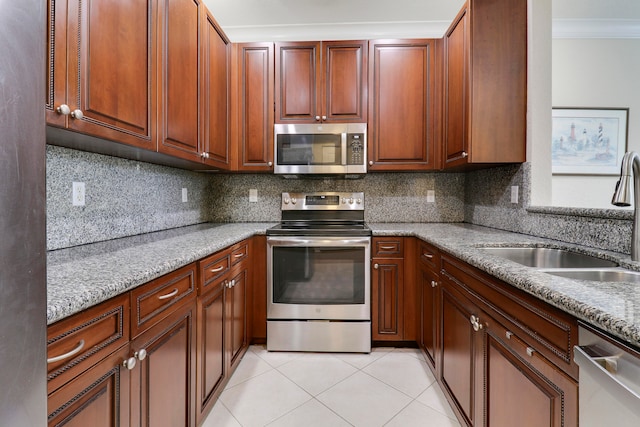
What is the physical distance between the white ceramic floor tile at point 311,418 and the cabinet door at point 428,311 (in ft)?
2.31

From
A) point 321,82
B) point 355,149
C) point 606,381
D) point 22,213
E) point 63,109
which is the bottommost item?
point 606,381

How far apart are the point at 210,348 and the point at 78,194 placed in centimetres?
94

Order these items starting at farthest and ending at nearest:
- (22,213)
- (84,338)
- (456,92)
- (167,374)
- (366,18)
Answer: (366,18) < (456,92) < (167,374) < (84,338) < (22,213)

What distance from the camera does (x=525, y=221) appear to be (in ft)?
6.00

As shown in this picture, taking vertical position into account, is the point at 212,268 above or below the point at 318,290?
above

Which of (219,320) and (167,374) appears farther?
(219,320)

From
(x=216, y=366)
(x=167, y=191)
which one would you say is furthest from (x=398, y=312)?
(x=167, y=191)

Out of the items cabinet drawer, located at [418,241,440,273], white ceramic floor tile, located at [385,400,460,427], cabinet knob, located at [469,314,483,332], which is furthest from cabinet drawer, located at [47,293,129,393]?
cabinet drawer, located at [418,241,440,273]

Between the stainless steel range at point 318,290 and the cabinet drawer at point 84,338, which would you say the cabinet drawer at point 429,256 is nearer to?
the stainless steel range at point 318,290

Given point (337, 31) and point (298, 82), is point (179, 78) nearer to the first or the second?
point (298, 82)

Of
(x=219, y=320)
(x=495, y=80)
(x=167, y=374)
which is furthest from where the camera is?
(x=495, y=80)

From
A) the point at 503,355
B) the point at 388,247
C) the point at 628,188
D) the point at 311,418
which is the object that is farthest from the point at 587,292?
the point at 388,247

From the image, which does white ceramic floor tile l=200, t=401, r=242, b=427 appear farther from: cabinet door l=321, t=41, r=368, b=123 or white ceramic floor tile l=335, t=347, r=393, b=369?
cabinet door l=321, t=41, r=368, b=123

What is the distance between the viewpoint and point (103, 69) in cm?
110
